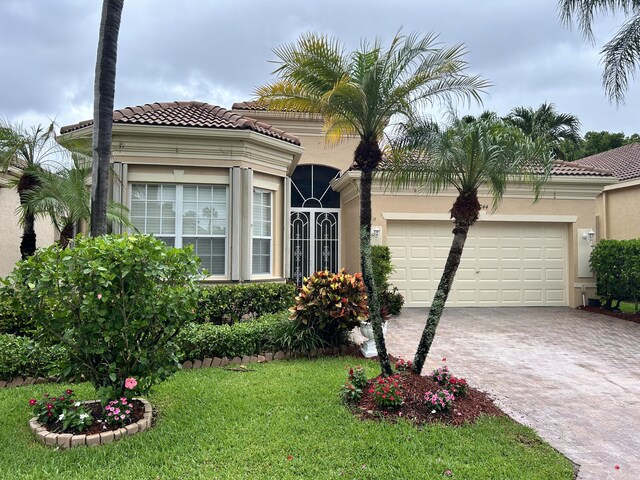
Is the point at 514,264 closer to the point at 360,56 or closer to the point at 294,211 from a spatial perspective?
the point at 294,211

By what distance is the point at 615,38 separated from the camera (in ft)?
32.8

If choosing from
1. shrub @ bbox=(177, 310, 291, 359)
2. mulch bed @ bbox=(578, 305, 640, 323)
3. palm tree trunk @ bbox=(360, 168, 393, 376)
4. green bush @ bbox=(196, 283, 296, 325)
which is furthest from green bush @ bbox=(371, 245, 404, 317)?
mulch bed @ bbox=(578, 305, 640, 323)

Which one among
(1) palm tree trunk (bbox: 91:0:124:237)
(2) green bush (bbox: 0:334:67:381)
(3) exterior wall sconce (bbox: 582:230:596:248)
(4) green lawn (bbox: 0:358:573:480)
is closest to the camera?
(4) green lawn (bbox: 0:358:573:480)

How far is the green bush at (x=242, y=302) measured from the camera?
8.39m

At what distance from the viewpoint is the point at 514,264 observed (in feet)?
43.2

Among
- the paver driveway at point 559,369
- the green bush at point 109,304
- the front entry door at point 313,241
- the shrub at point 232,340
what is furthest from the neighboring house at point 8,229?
the paver driveway at point 559,369

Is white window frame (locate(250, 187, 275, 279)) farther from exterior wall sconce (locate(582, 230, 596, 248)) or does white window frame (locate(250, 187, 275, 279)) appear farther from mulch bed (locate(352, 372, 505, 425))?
exterior wall sconce (locate(582, 230, 596, 248))

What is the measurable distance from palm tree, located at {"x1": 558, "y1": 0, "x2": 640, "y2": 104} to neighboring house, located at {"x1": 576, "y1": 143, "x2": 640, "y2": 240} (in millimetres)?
7125

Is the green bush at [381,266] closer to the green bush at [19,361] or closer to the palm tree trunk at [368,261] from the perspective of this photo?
the palm tree trunk at [368,261]

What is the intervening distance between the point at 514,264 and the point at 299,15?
9.82 metres

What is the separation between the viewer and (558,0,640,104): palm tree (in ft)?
31.0

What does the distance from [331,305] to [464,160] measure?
3280 mm

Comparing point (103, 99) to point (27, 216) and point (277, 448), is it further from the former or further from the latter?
point (277, 448)

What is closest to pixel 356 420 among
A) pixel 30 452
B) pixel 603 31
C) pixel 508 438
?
pixel 508 438
